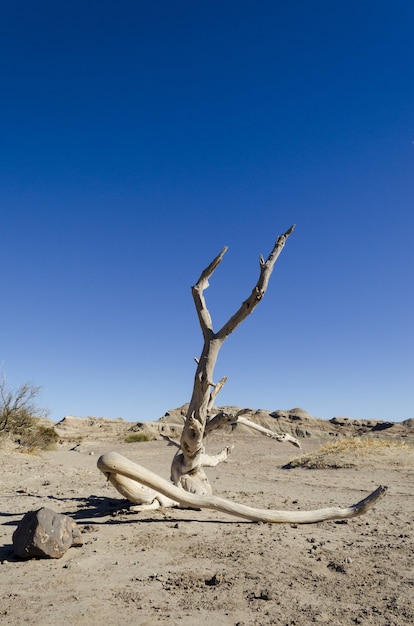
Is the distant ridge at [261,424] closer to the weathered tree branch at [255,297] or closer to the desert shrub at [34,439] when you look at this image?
the desert shrub at [34,439]

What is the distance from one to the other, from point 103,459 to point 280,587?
272 centimetres

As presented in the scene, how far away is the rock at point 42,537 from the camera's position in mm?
4656

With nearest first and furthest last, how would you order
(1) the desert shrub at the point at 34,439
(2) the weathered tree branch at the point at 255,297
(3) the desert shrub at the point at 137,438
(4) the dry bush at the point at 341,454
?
1. (2) the weathered tree branch at the point at 255,297
2. (4) the dry bush at the point at 341,454
3. (1) the desert shrub at the point at 34,439
4. (3) the desert shrub at the point at 137,438

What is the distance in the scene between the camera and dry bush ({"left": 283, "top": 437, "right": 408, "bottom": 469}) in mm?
14273

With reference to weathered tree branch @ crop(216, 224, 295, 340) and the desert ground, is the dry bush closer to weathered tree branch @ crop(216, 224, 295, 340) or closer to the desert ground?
the desert ground

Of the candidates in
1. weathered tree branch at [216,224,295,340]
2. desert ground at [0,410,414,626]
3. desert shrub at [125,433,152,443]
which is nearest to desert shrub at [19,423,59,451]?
desert shrub at [125,433,152,443]

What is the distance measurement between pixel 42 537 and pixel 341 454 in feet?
40.7

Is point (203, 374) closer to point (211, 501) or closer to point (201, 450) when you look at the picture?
point (201, 450)

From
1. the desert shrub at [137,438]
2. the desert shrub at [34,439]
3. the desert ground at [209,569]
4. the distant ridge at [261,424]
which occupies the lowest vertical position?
the desert ground at [209,569]

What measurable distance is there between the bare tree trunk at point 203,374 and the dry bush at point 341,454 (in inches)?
283

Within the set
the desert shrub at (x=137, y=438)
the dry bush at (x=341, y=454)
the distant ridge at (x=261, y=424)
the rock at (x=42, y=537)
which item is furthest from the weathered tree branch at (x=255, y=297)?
the distant ridge at (x=261, y=424)

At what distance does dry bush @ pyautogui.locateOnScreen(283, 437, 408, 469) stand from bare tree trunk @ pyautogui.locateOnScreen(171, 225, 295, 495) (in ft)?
23.6

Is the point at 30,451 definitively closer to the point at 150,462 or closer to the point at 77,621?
the point at 150,462

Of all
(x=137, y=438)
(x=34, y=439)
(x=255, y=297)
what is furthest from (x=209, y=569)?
(x=137, y=438)
